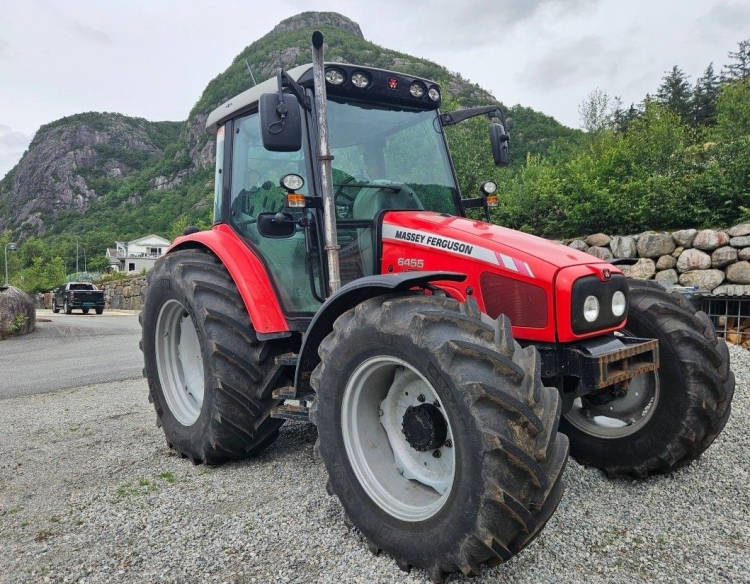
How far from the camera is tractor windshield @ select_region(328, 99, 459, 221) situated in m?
3.39

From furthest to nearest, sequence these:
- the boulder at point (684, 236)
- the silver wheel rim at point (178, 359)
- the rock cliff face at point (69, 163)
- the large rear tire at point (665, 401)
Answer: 1. the rock cliff face at point (69, 163)
2. the boulder at point (684, 236)
3. the silver wheel rim at point (178, 359)
4. the large rear tire at point (665, 401)

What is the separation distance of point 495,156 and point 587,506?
237 centimetres

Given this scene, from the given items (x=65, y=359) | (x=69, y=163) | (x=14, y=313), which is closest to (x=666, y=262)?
(x=65, y=359)

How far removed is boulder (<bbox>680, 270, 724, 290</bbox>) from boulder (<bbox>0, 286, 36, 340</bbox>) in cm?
1506

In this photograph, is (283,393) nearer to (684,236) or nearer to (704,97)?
(684,236)

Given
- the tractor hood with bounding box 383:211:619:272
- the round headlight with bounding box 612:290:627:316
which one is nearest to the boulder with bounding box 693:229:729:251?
the tractor hood with bounding box 383:211:619:272

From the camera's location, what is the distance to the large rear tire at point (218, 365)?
3.37m

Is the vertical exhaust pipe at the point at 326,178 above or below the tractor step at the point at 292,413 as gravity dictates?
above

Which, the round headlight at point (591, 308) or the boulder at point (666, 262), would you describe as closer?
the round headlight at point (591, 308)

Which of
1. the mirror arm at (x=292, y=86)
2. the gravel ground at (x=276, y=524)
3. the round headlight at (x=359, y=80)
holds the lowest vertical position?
the gravel ground at (x=276, y=524)

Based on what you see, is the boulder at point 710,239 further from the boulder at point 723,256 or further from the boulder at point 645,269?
the boulder at point 645,269

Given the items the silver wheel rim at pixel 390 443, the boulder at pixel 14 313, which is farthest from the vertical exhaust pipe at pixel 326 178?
the boulder at pixel 14 313

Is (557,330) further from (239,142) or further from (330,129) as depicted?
(239,142)

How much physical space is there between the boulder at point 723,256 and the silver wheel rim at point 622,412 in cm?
760
